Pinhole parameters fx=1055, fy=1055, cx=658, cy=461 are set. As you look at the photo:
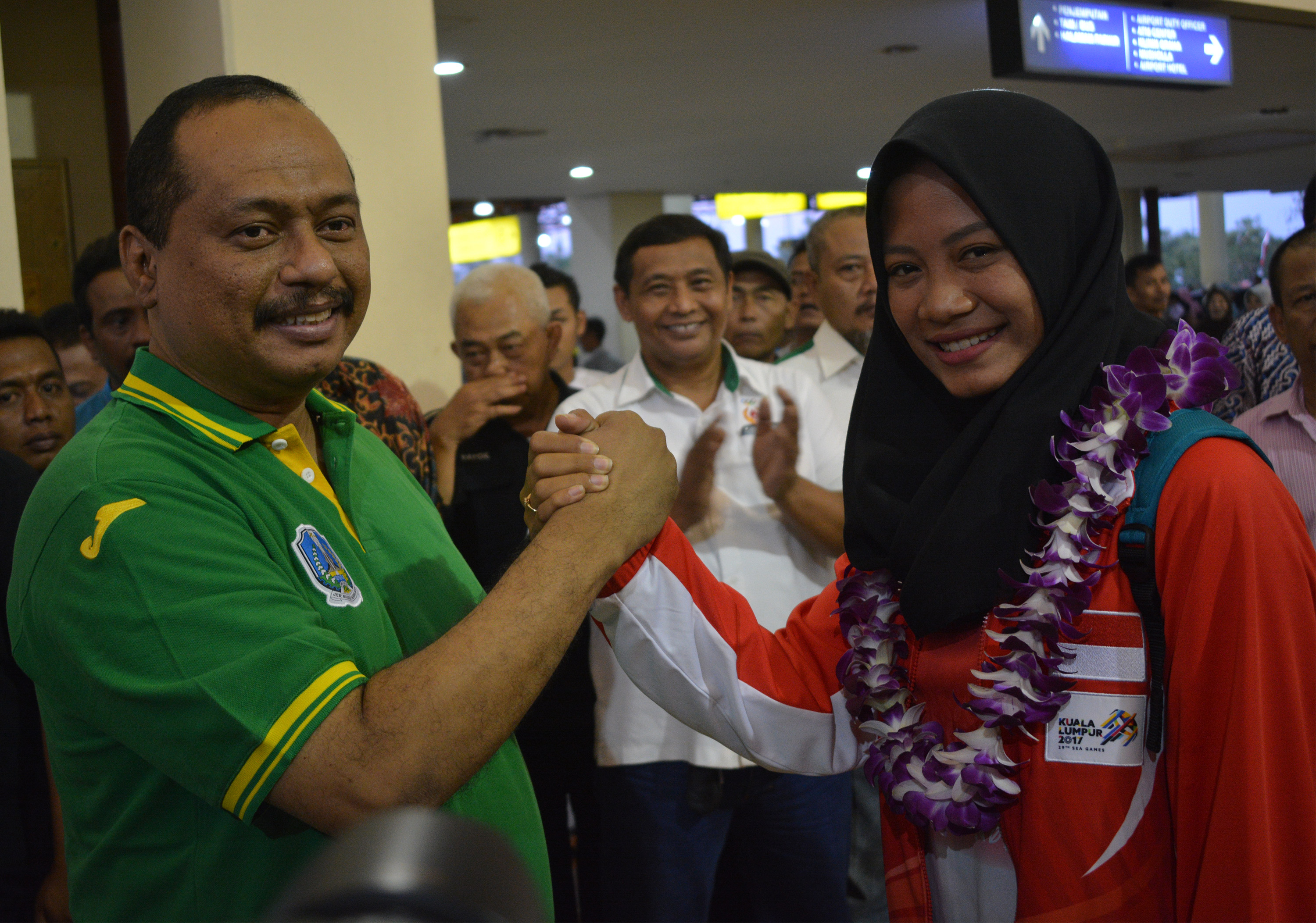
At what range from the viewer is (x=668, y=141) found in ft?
35.0

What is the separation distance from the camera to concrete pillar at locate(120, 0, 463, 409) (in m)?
3.21

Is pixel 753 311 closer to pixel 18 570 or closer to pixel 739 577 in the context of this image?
pixel 739 577

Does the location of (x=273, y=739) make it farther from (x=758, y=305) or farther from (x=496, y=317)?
(x=758, y=305)

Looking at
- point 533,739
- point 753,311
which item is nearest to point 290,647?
point 533,739

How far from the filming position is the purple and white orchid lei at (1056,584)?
4.39 ft

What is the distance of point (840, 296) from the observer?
12.5 feet

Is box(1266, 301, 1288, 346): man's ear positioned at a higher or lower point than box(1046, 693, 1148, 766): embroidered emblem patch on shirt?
higher

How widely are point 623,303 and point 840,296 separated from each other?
0.91 m

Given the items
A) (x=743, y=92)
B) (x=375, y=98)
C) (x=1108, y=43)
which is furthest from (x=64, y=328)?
(x=743, y=92)

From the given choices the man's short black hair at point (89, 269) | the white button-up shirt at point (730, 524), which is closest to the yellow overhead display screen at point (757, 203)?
the white button-up shirt at point (730, 524)

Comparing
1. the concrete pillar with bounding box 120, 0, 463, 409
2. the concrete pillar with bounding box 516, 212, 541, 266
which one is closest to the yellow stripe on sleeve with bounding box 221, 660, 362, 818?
the concrete pillar with bounding box 120, 0, 463, 409

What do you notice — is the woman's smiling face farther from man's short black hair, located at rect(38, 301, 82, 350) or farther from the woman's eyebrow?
man's short black hair, located at rect(38, 301, 82, 350)

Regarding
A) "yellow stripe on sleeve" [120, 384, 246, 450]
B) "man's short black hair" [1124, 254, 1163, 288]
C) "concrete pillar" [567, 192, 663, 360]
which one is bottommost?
"yellow stripe on sleeve" [120, 384, 246, 450]

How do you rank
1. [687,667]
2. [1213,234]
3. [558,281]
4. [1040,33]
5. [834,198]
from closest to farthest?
[687,667] < [1040,33] < [558,281] < [834,198] < [1213,234]
